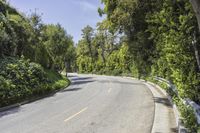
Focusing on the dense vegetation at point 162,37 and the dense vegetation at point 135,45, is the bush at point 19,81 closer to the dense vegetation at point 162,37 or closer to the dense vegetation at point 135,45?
the dense vegetation at point 135,45

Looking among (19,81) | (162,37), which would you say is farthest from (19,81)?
(162,37)


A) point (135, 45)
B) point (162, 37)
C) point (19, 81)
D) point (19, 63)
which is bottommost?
point (19, 81)

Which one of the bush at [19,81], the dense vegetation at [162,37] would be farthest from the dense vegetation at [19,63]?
the dense vegetation at [162,37]

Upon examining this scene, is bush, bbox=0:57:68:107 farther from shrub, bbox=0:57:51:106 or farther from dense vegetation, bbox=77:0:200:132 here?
dense vegetation, bbox=77:0:200:132

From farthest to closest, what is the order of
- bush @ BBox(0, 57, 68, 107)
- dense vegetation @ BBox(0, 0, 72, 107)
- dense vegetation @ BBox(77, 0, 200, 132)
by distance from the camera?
dense vegetation @ BBox(0, 0, 72, 107)
bush @ BBox(0, 57, 68, 107)
dense vegetation @ BBox(77, 0, 200, 132)

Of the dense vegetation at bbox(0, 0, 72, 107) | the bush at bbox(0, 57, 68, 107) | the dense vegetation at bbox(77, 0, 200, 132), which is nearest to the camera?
the dense vegetation at bbox(77, 0, 200, 132)

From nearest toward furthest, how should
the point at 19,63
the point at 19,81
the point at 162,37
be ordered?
the point at 162,37, the point at 19,81, the point at 19,63

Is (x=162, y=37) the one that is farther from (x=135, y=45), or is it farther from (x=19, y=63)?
(x=19, y=63)

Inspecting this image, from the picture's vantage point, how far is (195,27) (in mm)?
11812

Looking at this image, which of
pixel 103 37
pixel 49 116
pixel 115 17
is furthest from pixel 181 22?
pixel 103 37

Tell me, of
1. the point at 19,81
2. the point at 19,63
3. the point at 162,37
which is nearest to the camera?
the point at 162,37

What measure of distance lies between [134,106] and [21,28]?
20.1 meters

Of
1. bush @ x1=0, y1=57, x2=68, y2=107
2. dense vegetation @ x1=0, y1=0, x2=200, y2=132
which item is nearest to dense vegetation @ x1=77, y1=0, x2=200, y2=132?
dense vegetation @ x1=0, y1=0, x2=200, y2=132

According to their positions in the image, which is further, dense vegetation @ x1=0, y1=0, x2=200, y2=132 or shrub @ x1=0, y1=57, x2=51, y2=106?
shrub @ x1=0, y1=57, x2=51, y2=106
